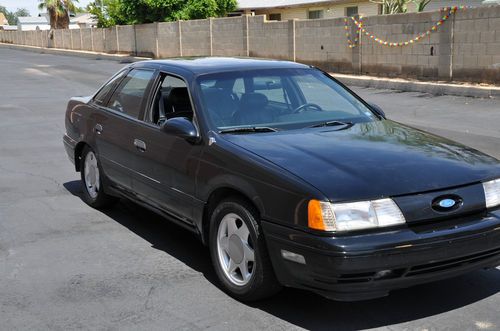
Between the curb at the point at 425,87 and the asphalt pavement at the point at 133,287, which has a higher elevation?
the curb at the point at 425,87

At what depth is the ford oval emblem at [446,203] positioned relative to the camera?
367 centimetres

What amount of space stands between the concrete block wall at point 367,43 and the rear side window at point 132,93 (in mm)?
13033

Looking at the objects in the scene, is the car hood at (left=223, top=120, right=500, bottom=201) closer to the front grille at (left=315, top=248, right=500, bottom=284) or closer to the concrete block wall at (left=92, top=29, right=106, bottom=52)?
the front grille at (left=315, top=248, right=500, bottom=284)

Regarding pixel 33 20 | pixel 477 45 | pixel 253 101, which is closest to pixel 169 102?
pixel 253 101

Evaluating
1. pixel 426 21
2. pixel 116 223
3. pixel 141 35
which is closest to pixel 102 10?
pixel 141 35

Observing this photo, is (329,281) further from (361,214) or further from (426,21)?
(426,21)

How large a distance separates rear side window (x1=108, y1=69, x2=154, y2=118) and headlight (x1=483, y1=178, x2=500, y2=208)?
2.97 meters

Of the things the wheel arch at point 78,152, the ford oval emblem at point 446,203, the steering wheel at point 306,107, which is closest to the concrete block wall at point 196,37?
the wheel arch at point 78,152

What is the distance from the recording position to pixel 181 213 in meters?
4.82

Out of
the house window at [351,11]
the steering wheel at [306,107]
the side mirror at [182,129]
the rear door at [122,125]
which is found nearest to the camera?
the side mirror at [182,129]

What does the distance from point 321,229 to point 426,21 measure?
16270 millimetres

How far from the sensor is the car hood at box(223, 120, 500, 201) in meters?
3.66

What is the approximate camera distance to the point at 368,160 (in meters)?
3.96

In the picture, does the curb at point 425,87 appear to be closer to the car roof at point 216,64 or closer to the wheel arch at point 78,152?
the car roof at point 216,64
